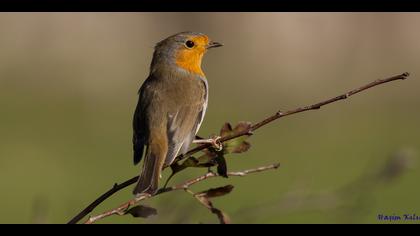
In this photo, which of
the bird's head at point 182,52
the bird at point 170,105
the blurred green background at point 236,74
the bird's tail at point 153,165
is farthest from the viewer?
the blurred green background at point 236,74

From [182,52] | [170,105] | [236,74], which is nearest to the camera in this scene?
[170,105]

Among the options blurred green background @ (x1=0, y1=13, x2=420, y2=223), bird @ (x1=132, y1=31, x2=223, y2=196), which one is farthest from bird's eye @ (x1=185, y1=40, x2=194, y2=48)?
blurred green background @ (x1=0, y1=13, x2=420, y2=223)

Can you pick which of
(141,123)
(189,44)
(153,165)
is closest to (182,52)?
(189,44)

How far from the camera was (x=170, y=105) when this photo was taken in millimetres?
3725

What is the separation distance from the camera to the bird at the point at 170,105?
135 inches

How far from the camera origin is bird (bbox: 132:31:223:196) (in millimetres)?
3426

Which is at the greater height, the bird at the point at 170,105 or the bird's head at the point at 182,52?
the bird's head at the point at 182,52

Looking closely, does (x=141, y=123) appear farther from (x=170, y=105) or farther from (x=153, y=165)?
(x=153, y=165)

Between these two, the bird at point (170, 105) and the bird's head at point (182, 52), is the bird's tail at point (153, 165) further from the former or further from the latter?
the bird's head at point (182, 52)

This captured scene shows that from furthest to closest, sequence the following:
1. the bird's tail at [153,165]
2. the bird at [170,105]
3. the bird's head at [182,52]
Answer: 1. the bird's head at [182,52]
2. the bird at [170,105]
3. the bird's tail at [153,165]

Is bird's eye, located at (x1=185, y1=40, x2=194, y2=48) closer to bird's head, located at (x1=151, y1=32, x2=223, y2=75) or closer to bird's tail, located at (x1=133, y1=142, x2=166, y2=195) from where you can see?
bird's head, located at (x1=151, y1=32, x2=223, y2=75)

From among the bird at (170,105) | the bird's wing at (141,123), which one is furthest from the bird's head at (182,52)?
the bird's wing at (141,123)

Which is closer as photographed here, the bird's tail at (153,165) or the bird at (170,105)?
the bird's tail at (153,165)
